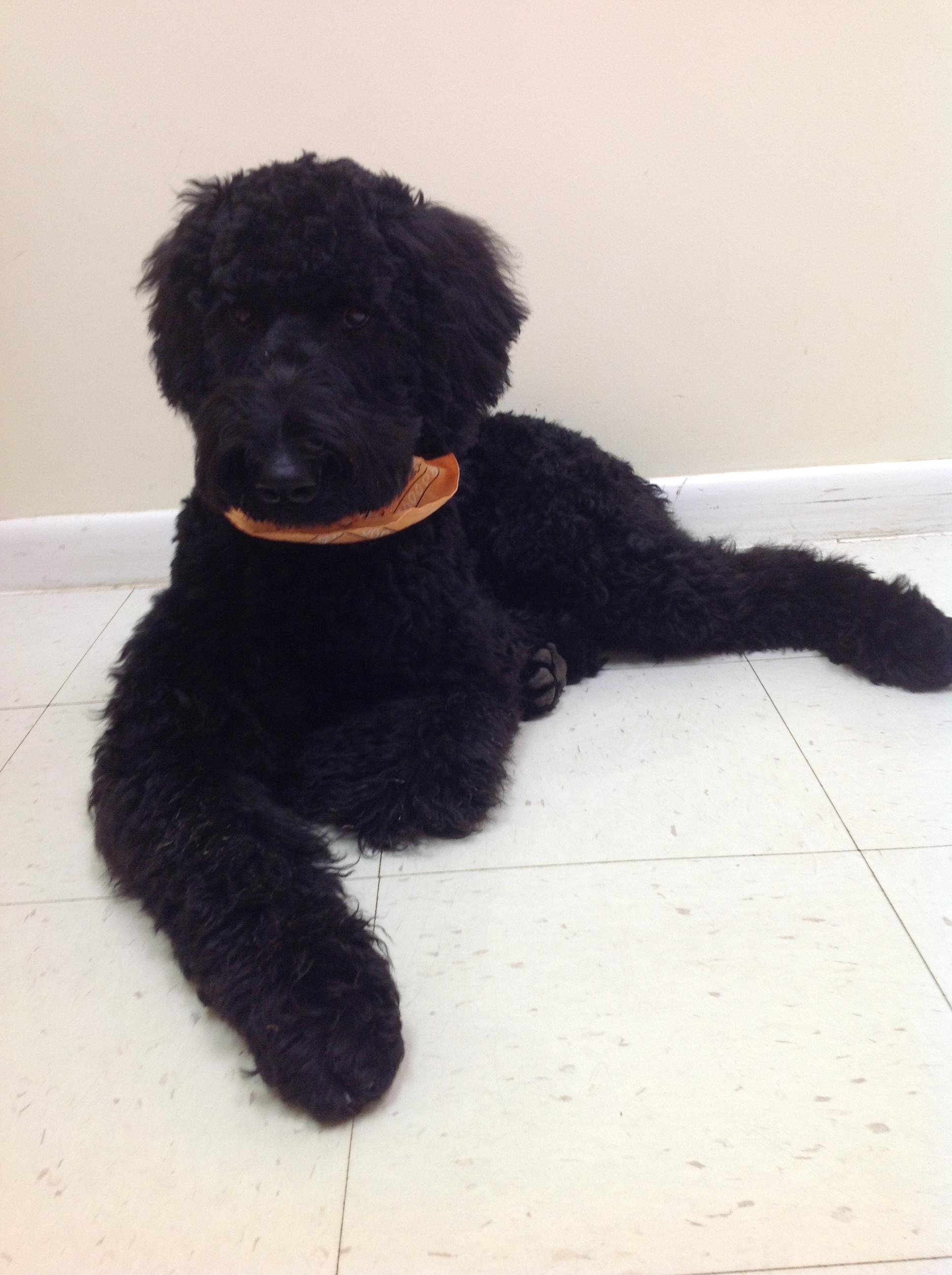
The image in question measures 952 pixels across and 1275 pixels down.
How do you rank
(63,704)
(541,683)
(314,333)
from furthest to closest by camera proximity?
1. (63,704)
2. (541,683)
3. (314,333)

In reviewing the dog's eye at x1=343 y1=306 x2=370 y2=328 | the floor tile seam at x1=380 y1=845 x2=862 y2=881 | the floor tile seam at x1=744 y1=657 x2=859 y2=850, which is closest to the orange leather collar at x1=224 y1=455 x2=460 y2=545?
the dog's eye at x1=343 y1=306 x2=370 y2=328

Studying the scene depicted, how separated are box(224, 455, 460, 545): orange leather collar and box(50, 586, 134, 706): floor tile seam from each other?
0.77m

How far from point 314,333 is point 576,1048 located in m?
1.02

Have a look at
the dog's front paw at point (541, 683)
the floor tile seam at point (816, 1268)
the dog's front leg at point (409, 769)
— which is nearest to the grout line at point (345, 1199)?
the floor tile seam at point (816, 1268)

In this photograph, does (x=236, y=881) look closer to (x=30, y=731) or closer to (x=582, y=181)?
(x=30, y=731)

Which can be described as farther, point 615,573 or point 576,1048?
point 615,573

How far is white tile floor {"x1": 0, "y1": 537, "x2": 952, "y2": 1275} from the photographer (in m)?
0.91

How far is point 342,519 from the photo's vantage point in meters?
1.32

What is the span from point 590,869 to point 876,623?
0.87m

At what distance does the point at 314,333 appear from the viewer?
49.3 inches

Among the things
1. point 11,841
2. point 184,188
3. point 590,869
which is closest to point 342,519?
point 590,869

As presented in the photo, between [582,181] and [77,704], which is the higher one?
[582,181]

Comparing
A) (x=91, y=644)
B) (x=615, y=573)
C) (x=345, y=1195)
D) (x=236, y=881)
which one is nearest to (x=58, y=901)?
(x=236, y=881)

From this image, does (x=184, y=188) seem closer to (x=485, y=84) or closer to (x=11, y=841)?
(x=485, y=84)
